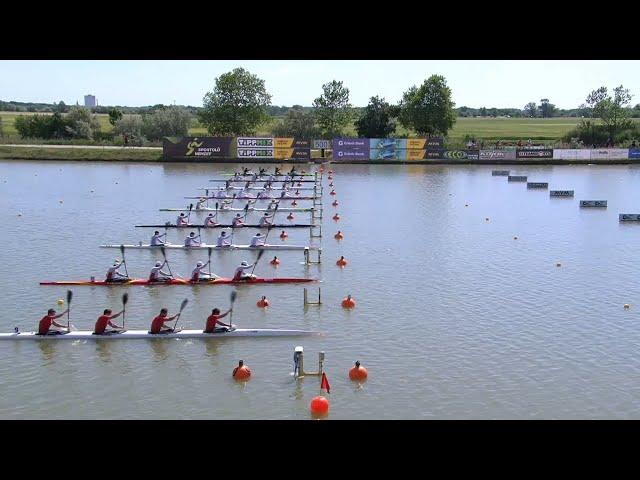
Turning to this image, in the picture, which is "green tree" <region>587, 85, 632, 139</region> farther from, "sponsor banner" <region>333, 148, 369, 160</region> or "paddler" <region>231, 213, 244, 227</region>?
"paddler" <region>231, 213, 244, 227</region>

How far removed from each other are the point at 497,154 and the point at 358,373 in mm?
44209

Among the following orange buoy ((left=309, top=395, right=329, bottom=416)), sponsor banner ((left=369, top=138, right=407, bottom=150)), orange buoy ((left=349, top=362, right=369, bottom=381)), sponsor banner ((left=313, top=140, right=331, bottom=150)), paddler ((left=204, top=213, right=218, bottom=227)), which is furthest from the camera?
sponsor banner ((left=313, top=140, right=331, bottom=150))

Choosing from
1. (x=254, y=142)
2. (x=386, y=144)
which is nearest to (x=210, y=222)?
(x=254, y=142)

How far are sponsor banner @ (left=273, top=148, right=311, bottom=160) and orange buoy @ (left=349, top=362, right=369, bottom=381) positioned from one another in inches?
1620

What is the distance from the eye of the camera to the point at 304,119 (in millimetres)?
69812

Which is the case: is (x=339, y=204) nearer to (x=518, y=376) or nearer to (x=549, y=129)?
(x=518, y=376)

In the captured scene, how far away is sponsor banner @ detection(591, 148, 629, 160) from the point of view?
54.7 metres

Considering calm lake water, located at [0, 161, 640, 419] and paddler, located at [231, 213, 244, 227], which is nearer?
calm lake water, located at [0, 161, 640, 419]

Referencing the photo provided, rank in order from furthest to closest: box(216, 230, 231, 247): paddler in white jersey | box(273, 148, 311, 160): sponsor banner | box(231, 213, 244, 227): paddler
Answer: box(273, 148, 311, 160): sponsor banner
box(231, 213, 244, 227): paddler
box(216, 230, 231, 247): paddler in white jersey

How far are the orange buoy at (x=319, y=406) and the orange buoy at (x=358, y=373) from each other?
4.07 ft

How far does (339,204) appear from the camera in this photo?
34406mm

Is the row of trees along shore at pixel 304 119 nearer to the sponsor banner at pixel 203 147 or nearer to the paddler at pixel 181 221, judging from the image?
the sponsor banner at pixel 203 147

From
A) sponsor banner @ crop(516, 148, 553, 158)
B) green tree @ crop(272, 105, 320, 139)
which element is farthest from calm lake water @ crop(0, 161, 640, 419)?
green tree @ crop(272, 105, 320, 139)

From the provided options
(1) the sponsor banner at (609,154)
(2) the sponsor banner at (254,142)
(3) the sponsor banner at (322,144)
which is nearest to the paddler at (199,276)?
(2) the sponsor banner at (254,142)
